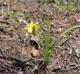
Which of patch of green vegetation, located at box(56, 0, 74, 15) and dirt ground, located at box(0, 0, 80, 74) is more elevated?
patch of green vegetation, located at box(56, 0, 74, 15)

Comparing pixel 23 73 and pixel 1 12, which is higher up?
pixel 1 12

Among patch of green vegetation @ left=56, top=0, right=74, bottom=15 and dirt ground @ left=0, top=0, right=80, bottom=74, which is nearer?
dirt ground @ left=0, top=0, right=80, bottom=74

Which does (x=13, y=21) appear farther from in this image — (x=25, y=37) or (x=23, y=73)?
(x=23, y=73)

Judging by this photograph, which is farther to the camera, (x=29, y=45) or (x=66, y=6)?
(x=66, y=6)

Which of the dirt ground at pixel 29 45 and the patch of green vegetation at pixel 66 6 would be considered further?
the patch of green vegetation at pixel 66 6

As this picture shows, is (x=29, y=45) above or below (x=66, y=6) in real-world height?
below

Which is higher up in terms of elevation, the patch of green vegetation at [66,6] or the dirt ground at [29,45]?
the patch of green vegetation at [66,6]

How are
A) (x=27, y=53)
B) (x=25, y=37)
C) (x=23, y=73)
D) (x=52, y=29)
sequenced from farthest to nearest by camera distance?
(x=52, y=29), (x=25, y=37), (x=27, y=53), (x=23, y=73)

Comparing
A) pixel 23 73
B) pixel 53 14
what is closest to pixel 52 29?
pixel 53 14
